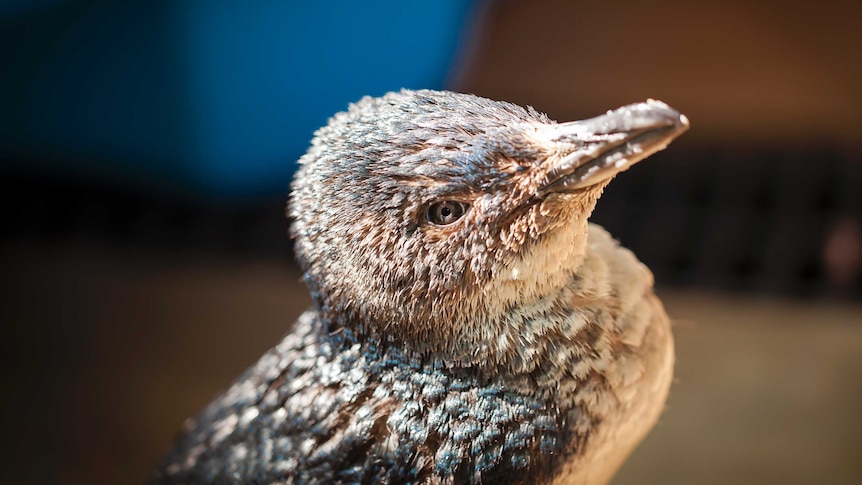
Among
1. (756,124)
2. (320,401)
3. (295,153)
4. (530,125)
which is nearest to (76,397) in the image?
(295,153)

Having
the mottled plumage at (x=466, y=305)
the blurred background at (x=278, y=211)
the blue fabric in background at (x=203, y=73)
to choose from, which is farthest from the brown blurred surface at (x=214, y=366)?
the mottled plumage at (x=466, y=305)

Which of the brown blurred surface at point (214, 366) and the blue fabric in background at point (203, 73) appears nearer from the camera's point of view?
the brown blurred surface at point (214, 366)

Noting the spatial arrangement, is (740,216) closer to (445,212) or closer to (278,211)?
(278,211)

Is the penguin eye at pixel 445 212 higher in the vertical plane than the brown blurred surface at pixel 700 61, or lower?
lower

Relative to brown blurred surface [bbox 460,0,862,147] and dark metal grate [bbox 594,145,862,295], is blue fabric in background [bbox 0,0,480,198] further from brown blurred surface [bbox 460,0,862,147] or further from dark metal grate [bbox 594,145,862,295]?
dark metal grate [bbox 594,145,862,295]

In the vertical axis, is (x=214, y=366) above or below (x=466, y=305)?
below

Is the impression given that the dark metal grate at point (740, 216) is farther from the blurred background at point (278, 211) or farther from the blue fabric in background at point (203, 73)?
the blue fabric in background at point (203, 73)

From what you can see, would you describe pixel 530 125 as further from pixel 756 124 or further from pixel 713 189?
pixel 756 124

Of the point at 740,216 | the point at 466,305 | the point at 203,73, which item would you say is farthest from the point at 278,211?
the point at 466,305
